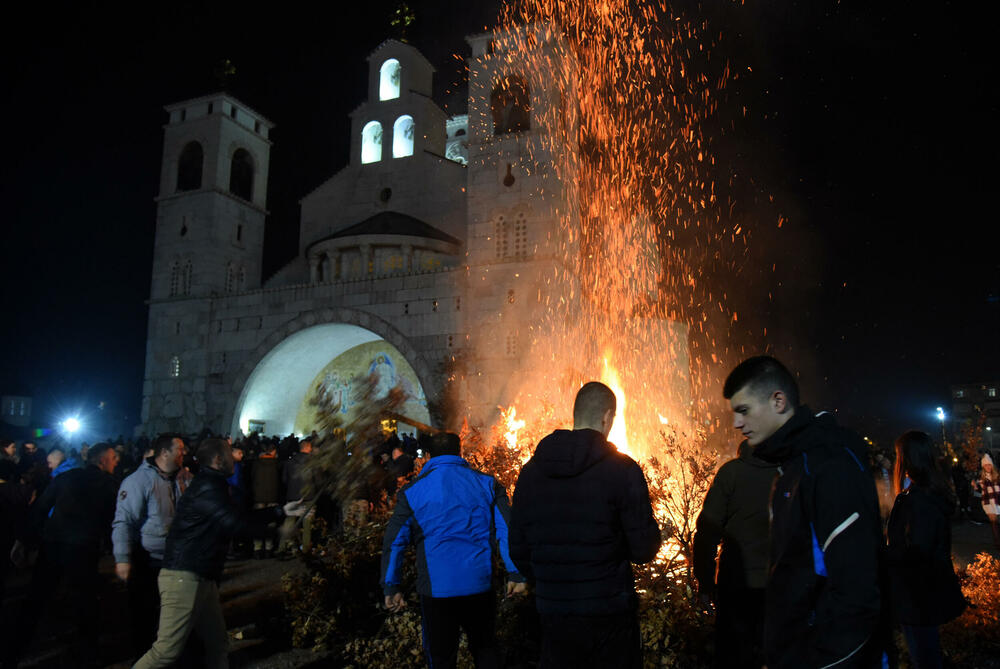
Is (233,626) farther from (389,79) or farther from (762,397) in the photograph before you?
(389,79)

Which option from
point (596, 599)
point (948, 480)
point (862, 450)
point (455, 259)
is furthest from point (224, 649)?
point (455, 259)

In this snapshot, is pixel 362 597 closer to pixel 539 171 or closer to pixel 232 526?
pixel 232 526

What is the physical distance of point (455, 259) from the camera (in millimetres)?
27203

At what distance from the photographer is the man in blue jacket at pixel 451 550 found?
3.54 metres

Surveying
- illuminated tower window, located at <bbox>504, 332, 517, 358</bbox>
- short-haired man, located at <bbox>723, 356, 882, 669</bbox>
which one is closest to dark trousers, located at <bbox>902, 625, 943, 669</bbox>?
short-haired man, located at <bbox>723, 356, 882, 669</bbox>

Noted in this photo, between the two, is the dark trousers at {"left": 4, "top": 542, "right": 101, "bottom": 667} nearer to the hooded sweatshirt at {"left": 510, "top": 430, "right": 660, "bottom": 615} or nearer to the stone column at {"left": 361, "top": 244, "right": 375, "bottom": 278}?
the hooded sweatshirt at {"left": 510, "top": 430, "right": 660, "bottom": 615}

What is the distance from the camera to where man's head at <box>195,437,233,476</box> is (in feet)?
13.8

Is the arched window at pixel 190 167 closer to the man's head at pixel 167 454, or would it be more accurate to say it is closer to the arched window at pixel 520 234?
the arched window at pixel 520 234

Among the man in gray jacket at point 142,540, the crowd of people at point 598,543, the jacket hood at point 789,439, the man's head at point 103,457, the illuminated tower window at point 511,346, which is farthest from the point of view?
the illuminated tower window at point 511,346

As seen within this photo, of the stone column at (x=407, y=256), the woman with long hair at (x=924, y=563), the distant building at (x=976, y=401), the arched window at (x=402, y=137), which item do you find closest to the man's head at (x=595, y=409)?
the woman with long hair at (x=924, y=563)

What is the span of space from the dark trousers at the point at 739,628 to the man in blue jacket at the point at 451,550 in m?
1.06

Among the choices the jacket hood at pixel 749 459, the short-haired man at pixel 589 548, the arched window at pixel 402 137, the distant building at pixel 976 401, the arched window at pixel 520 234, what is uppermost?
the arched window at pixel 402 137

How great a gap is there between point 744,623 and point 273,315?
26.1 m

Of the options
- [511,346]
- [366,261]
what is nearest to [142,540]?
[511,346]
